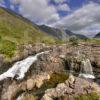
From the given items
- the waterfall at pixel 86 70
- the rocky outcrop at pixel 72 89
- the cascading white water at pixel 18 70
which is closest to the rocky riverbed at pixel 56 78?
the rocky outcrop at pixel 72 89

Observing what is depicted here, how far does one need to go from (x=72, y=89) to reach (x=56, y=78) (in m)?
8.08

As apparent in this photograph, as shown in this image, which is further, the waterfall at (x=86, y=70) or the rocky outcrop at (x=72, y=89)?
the waterfall at (x=86, y=70)

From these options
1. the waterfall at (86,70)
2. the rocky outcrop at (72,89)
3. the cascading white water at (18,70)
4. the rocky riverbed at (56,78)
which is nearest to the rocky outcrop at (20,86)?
the rocky riverbed at (56,78)

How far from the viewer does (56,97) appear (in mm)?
48531

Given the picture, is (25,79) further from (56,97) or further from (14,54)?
(14,54)

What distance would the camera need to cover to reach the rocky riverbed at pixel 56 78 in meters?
49.0

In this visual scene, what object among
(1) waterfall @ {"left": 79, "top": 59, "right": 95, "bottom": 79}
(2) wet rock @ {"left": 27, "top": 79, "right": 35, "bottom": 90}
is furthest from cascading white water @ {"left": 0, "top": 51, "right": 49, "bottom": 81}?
(1) waterfall @ {"left": 79, "top": 59, "right": 95, "bottom": 79}

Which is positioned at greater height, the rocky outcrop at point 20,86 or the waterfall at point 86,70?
the waterfall at point 86,70

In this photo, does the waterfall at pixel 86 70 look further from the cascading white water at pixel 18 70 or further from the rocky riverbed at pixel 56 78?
the cascading white water at pixel 18 70

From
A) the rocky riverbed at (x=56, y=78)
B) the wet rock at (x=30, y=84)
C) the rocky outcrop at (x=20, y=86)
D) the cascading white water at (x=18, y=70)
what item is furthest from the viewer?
the cascading white water at (x=18, y=70)

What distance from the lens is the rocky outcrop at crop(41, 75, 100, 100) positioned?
159ft

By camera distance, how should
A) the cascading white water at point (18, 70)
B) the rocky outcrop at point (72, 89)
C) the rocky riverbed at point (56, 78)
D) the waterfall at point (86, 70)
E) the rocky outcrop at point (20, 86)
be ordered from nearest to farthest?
1. the rocky outcrop at point (72, 89)
2. the rocky riverbed at point (56, 78)
3. the rocky outcrop at point (20, 86)
4. the cascading white water at point (18, 70)
5. the waterfall at point (86, 70)

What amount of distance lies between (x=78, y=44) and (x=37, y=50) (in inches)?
515

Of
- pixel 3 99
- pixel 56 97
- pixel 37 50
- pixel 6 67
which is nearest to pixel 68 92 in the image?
pixel 56 97
